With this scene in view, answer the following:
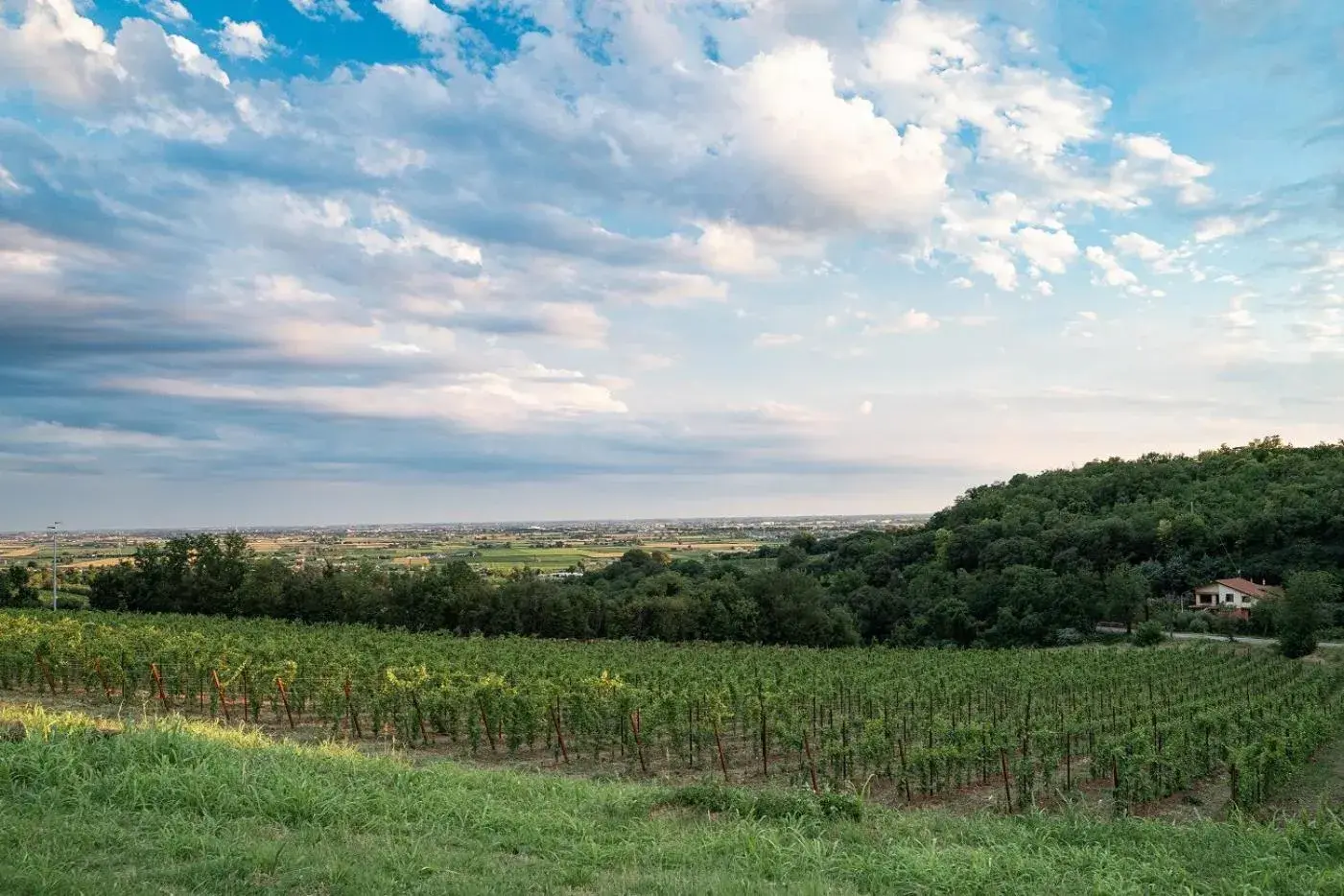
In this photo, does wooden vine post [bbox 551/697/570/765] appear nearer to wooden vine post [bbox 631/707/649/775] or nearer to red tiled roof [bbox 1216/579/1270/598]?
wooden vine post [bbox 631/707/649/775]

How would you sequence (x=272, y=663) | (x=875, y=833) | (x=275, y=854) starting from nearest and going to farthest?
(x=275, y=854)
(x=875, y=833)
(x=272, y=663)

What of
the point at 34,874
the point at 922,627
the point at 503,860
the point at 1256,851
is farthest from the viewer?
the point at 922,627

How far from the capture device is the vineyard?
15.9m

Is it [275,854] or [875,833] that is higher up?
[275,854]

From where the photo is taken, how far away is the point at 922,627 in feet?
211

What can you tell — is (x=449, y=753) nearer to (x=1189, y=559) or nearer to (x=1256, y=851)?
(x=1256, y=851)

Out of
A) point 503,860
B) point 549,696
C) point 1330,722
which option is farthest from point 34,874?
point 1330,722

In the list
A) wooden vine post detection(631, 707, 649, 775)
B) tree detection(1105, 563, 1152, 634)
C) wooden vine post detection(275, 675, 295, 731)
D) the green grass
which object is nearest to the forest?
tree detection(1105, 563, 1152, 634)

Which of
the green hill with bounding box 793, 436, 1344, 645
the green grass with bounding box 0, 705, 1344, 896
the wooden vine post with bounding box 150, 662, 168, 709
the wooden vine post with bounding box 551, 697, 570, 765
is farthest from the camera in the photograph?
the green hill with bounding box 793, 436, 1344, 645

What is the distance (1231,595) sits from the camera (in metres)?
61.8

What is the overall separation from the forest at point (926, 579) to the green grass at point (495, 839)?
42170 millimetres

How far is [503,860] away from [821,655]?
106 ft

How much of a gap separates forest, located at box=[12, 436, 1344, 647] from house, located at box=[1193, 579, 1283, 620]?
8.02ft

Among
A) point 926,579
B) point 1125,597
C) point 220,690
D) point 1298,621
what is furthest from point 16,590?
point 1298,621
